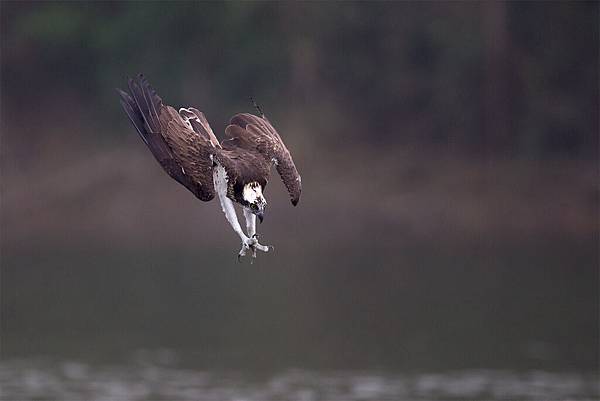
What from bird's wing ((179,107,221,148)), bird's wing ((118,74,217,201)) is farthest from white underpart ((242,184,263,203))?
bird's wing ((179,107,221,148))

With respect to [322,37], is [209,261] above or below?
below

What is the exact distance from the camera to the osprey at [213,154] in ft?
32.0

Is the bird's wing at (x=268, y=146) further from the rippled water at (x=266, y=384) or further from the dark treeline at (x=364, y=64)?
the dark treeline at (x=364, y=64)

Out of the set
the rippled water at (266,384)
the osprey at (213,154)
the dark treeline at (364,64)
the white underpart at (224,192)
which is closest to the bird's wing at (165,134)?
the osprey at (213,154)

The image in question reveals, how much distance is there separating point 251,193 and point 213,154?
626 mm

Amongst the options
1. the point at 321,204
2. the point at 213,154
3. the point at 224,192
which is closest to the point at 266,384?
the point at 321,204

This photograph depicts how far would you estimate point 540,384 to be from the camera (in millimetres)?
24062

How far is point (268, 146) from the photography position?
10.6m

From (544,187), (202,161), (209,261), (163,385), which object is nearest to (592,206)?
(544,187)

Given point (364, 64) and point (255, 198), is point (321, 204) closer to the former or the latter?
point (364, 64)

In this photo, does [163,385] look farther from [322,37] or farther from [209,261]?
[322,37]

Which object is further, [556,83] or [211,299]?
[556,83]

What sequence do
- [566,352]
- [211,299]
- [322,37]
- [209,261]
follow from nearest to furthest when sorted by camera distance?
[566,352]
[211,299]
[209,261]
[322,37]

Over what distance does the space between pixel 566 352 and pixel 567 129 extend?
1249 centimetres
